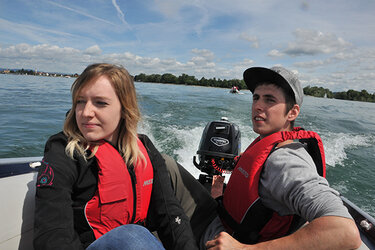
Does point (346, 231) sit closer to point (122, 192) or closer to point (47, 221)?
point (122, 192)

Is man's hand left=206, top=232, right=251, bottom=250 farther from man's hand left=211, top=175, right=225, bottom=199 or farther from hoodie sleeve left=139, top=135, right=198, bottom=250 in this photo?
man's hand left=211, top=175, right=225, bottom=199

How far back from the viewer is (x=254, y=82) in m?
1.72

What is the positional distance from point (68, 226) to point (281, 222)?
1057 millimetres

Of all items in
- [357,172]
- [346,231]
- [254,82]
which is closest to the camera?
[346,231]

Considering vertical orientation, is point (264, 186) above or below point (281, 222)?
above

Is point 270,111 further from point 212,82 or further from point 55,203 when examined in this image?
point 212,82

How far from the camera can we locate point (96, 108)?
4.36 feet

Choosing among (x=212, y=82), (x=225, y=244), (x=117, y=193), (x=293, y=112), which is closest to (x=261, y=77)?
(x=293, y=112)

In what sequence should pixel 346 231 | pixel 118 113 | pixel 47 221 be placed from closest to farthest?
1. pixel 346 231
2. pixel 47 221
3. pixel 118 113

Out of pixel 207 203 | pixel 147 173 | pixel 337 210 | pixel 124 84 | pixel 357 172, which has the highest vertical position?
pixel 124 84

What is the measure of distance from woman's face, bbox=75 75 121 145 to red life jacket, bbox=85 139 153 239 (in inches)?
4.0

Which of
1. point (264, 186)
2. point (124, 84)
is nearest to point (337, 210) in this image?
point (264, 186)

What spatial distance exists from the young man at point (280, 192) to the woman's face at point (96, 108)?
2.77ft

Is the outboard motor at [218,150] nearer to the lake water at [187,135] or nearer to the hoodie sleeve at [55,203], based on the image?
the lake water at [187,135]
